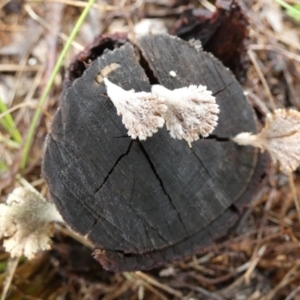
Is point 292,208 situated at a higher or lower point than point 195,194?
lower

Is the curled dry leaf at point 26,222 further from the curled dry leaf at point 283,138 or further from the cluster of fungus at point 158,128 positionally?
the curled dry leaf at point 283,138

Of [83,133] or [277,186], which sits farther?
[277,186]

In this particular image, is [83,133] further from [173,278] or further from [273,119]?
[173,278]

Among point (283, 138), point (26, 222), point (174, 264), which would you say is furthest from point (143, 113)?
point (174, 264)

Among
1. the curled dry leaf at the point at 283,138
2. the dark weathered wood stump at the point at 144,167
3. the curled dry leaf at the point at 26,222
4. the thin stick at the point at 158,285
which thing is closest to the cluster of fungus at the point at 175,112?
the dark weathered wood stump at the point at 144,167

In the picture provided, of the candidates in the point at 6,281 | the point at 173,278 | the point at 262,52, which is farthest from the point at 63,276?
the point at 262,52

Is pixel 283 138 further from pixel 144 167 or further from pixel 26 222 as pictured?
pixel 26 222
